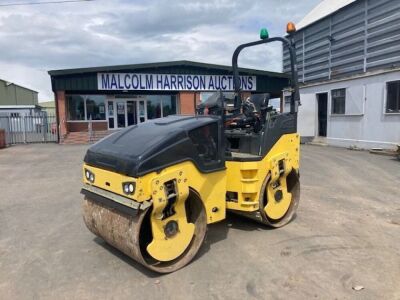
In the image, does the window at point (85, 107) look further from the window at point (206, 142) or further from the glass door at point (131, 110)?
the window at point (206, 142)

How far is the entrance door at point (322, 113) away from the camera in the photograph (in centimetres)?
1728

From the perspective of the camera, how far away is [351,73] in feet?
52.2

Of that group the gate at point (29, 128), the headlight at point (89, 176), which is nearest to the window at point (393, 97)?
the headlight at point (89, 176)

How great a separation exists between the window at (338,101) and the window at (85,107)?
13494mm

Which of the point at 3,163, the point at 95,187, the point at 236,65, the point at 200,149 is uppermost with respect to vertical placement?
the point at 236,65

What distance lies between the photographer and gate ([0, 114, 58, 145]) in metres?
21.1

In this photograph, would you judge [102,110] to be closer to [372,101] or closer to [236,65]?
[372,101]

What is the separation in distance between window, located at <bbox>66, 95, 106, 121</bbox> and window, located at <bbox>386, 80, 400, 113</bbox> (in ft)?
52.1

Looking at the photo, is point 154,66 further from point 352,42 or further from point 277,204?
point 277,204

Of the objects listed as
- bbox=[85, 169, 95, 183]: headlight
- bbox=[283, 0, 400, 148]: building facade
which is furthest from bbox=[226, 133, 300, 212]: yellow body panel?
bbox=[283, 0, 400, 148]: building facade

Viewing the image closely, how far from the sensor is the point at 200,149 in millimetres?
4148

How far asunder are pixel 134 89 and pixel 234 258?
18.4 meters

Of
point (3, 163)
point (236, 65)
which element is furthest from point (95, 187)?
point (3, 163)

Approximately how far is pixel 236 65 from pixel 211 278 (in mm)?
3531
